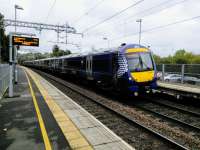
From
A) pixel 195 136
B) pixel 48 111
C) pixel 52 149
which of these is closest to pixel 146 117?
pixel 195 136

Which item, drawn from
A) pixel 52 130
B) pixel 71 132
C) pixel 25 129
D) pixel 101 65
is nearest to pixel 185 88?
pixel 101 65

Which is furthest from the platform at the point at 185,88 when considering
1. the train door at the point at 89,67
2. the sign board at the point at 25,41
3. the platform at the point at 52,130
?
the sign board at the point at 25,41

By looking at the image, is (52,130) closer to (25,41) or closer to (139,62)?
(139,62)

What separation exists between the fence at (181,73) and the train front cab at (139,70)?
4.99 metres

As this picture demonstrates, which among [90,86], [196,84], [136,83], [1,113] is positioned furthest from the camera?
[90,86]

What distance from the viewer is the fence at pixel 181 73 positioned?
15.0 metres

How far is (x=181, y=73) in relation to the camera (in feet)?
53.4

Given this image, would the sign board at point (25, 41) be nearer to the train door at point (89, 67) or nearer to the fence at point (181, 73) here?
the train door at point (89, 67)

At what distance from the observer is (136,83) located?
10.9 m

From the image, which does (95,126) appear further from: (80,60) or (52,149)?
(80,60)

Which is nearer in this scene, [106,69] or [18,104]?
[18,104]

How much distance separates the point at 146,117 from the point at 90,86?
10.3 meters

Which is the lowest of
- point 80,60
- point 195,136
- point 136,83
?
point 195,136

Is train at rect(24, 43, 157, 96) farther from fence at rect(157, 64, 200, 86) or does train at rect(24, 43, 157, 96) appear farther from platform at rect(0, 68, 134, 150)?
fence at rect(157, 64, 200, 86)
